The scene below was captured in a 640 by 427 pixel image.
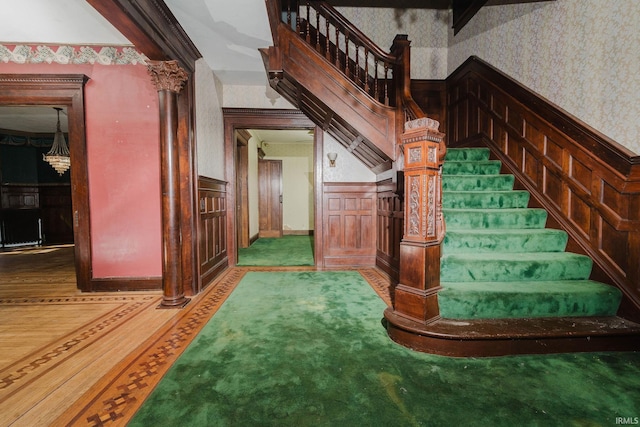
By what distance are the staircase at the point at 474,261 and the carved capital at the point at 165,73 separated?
0.98m

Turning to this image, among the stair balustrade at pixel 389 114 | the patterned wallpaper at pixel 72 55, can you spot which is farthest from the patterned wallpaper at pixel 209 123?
the stair balustrade at pixel 389 114

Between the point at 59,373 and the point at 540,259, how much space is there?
3.55m

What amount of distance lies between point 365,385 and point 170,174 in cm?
263

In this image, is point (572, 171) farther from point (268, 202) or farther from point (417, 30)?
point (268, 202)

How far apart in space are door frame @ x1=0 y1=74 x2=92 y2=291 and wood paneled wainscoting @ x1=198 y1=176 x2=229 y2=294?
1.33 meters

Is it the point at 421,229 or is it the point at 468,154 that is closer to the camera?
the point at 421,229

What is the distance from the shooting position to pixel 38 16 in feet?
8.91

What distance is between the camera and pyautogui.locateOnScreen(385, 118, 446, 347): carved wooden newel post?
2.03 meters

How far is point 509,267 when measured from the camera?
2.34 metres

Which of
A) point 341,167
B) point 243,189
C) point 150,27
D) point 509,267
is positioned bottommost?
point 509,267

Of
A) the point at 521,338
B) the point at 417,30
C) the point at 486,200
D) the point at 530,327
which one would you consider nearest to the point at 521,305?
the point at 530,327

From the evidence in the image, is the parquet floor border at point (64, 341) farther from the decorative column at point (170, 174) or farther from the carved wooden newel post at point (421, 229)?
the carved wooden newel post at point (421, 229)

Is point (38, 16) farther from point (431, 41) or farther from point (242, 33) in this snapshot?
point (431, 41)

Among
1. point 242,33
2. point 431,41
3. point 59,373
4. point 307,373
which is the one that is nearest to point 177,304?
point 59,373
